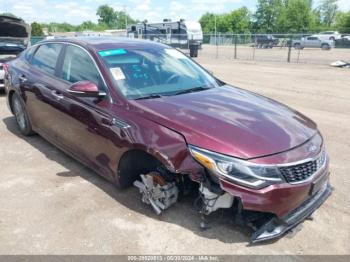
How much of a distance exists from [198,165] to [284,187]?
0.68 m

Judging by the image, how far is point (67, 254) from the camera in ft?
9.57

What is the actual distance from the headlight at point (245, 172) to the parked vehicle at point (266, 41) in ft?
81.9

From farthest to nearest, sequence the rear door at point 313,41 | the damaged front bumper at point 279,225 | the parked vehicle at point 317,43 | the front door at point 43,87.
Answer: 1. the rear door at point 313,41
2. the parked vehicle at point 317,43
3. the front door at point 43,87
4. the damaged front bumper at point 279,225

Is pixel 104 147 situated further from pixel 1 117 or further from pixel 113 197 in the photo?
pixel 1 117

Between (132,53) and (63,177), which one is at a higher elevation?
(132,53)

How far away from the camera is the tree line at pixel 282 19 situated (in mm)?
69938

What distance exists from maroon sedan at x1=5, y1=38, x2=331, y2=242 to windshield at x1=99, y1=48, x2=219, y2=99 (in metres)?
0.01

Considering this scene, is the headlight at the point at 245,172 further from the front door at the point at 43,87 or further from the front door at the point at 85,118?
the front door at the point at 43,87

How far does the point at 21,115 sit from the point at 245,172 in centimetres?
419

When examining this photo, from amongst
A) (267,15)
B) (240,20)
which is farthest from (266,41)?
(240,20)

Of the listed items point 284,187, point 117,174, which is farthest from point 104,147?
point 284,187

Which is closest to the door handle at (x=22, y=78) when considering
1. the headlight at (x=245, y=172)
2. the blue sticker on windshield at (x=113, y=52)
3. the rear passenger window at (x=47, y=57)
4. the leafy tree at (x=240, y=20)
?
the rear passenger window at (x=47, y=57)

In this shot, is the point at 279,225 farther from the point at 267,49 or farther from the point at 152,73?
the point at 267,49

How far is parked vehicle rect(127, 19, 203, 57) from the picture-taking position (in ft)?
102
